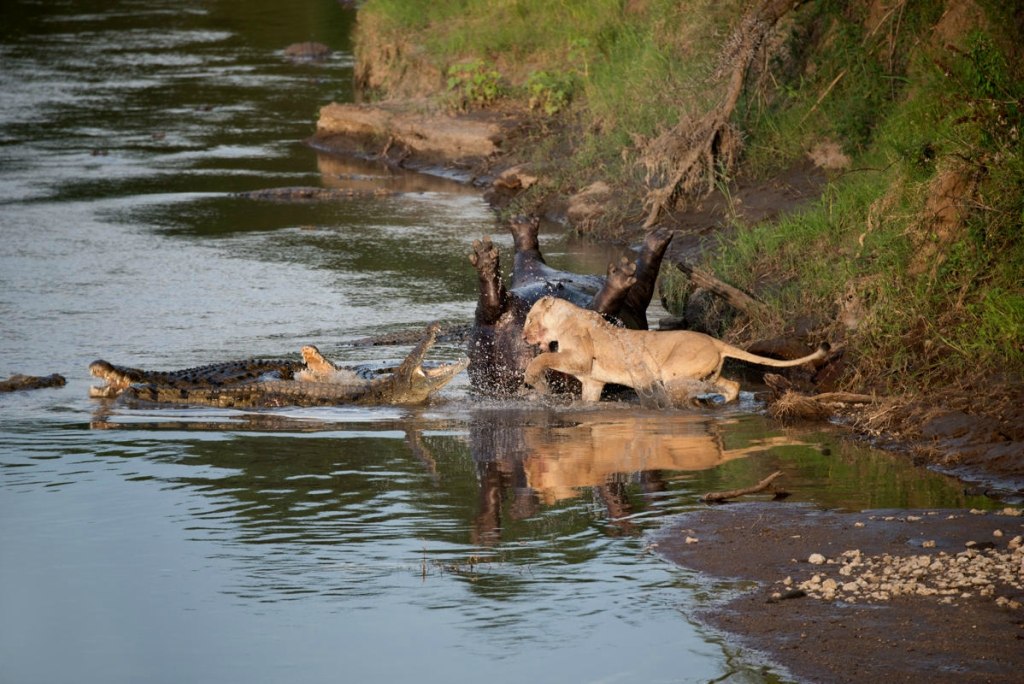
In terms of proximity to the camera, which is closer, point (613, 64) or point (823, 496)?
point (823, 496)

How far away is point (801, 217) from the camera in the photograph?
40.3ft

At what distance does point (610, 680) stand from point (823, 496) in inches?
88.7

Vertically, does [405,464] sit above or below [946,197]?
below

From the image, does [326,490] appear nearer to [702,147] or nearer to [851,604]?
[851,604]

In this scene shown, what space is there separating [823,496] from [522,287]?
419 centimetres

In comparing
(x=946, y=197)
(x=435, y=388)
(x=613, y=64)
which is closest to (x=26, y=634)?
(x=435, y=388)

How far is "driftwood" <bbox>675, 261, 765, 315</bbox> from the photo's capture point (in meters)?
10.8

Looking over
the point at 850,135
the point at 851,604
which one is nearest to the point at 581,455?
the point at 851,604

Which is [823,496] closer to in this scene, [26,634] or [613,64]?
[26,634]

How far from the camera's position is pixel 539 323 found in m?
9.83

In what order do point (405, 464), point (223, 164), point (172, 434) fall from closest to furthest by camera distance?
point (405, 464)
point (172, 434)
point (223, 164)

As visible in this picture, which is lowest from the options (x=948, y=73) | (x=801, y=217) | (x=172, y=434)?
(x=172, y=434)

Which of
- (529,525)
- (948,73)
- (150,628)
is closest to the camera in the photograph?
(150,628)

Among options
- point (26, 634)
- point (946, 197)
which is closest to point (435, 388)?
point (946, 197)
